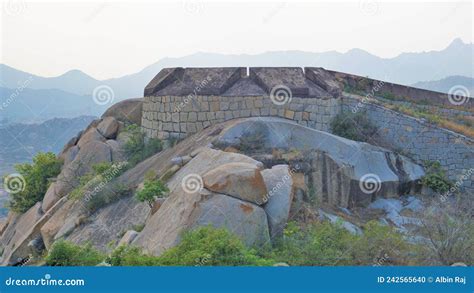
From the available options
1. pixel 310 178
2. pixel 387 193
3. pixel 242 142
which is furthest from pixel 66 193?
pixel 387 193

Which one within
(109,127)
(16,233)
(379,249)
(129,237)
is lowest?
(16,233)

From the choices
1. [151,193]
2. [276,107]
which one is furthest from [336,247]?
[276,107]

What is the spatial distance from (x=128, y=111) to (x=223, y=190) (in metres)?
8.19

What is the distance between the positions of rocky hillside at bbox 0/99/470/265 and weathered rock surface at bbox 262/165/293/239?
0.01 metres

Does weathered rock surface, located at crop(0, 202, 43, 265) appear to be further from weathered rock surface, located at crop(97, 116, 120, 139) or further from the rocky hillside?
weathered rock surface, located at crop(97, 116, 120, 139)

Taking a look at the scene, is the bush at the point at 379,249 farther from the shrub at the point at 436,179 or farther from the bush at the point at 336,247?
the shrub at the point at 436,179

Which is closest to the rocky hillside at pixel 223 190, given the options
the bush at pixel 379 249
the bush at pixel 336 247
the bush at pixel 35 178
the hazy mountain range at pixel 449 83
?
the bush at pixel 336 247

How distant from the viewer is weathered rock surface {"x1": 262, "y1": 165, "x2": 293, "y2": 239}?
23.2 ft

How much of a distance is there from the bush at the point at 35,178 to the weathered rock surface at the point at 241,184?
8071 millimetres

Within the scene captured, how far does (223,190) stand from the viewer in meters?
7.00

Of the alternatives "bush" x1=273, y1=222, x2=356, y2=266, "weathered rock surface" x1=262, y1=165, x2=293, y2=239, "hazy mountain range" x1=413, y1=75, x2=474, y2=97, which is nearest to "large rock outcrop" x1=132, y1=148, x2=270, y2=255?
"weathered rock surface" x1=262, y1=165, x2=293, y2=239

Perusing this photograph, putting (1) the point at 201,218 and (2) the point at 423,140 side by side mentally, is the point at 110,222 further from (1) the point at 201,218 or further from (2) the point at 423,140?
(2) the point at 423,140

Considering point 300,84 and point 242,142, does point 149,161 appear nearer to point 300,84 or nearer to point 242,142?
point 242,142

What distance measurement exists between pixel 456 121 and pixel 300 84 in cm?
566
